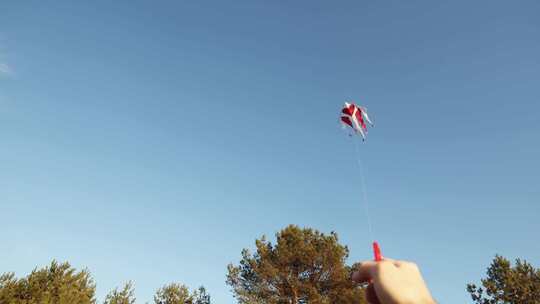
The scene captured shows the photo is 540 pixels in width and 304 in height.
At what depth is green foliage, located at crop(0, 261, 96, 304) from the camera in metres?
34.2

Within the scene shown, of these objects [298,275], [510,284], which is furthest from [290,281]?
[510,284]

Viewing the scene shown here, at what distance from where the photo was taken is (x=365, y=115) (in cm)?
1165

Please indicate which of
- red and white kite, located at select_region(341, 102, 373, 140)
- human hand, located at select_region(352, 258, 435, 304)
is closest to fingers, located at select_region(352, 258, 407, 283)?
human hand, located at select_region(352, 258, 435, 304)

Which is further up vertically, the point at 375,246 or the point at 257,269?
the point at 257,269

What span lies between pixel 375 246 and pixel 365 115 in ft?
31.0

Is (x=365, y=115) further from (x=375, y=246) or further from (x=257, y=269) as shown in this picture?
(x=257, y=269)

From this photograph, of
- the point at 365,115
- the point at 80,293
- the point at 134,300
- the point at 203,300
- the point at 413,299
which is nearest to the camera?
the point at 413,299

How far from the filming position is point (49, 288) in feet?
122

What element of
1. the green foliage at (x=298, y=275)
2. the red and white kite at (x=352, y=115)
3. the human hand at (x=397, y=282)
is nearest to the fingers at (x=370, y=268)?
the human hand at (x=397, y=282)

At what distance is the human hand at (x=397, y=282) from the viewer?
6.23 ft

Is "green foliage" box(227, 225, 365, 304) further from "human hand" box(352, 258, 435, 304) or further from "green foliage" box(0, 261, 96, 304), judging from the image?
"human hand" box(352, 258, 435, 304)

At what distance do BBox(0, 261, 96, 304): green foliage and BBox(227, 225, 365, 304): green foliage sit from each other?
1515 centimetres

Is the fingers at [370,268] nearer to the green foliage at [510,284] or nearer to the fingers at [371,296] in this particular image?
the fingers at [371,296]

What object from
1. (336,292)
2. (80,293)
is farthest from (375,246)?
(80,293)
